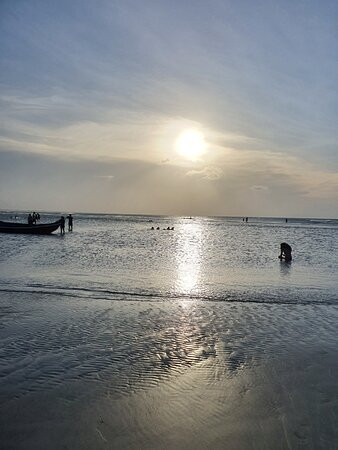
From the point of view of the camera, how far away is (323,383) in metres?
6.25

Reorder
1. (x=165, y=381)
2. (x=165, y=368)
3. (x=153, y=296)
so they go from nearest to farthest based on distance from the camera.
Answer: (x=165, y=381) → (x=165, y=368) → (x=153, y=296)

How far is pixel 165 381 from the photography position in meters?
6.23

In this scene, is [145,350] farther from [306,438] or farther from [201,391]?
[306,438]

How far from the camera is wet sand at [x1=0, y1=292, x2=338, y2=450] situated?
465 cm

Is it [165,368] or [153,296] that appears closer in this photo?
[165,368]

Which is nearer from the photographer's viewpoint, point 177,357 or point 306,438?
point 306,438

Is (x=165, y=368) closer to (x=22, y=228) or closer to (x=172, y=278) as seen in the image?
(x=172, y=278)

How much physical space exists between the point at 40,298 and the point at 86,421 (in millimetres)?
7994

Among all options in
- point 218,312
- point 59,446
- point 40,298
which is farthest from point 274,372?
point 40,298

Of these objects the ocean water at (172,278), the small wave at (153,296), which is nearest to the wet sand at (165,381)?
the small wave at (153,296)

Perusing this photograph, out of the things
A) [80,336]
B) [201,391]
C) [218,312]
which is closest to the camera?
[201,391]

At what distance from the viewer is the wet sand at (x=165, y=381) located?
15.3 feet

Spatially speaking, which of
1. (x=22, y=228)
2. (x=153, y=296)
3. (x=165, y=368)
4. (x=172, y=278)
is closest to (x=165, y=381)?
(x=165, y=368)

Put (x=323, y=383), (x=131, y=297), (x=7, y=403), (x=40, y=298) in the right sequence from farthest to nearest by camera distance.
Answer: (x=131, y=297)
(x=40, y=298)
(x=323, y=383)
(x=7, y=403)
